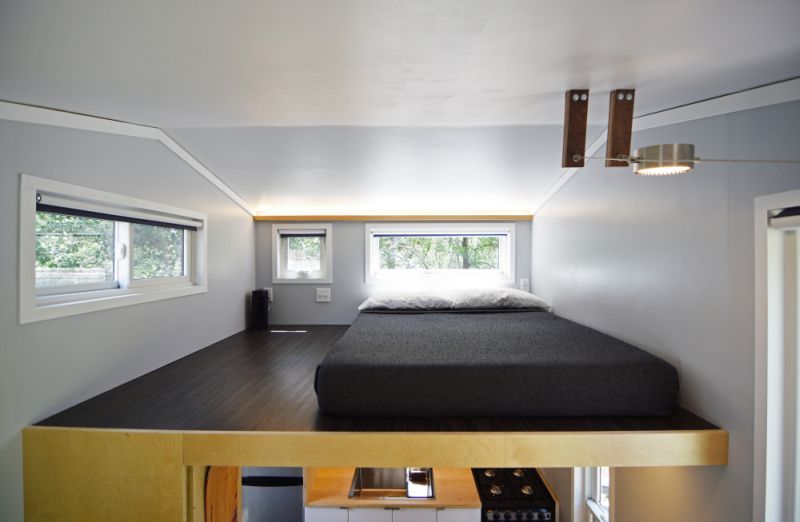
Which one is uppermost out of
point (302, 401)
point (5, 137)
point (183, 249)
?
point (5, 137)

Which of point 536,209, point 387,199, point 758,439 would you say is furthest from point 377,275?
point 758,439

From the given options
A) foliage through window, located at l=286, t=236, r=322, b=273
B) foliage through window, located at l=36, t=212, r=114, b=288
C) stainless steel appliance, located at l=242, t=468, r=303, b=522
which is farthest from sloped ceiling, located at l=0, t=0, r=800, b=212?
stainless steel appliance, located at l=242, t=468, r=303, b=522

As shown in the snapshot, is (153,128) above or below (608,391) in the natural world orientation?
above

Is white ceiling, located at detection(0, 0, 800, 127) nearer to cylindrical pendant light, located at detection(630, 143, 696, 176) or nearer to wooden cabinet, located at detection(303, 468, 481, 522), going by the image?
cylindrical pendant light, located at detection(630, 143, 696, 176)

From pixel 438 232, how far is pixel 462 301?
A: 817 millimetres

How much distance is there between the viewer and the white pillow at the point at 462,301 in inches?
124

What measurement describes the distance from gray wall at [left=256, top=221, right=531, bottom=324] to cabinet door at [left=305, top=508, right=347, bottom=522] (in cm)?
157

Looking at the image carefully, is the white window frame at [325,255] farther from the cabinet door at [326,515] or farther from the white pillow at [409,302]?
the cabinet door at [326,515]

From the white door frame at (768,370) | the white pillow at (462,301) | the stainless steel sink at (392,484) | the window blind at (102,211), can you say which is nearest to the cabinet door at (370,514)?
the stainless steel sink at (392,484)

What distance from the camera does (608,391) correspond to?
4.89 ft

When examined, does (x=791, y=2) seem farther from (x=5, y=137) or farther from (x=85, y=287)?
(x=85, y=287)

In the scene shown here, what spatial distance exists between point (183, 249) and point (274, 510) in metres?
2.05

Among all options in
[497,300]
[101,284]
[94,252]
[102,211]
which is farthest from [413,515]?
[102,211]

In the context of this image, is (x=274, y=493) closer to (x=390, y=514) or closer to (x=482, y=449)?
(x=390, y=514)
